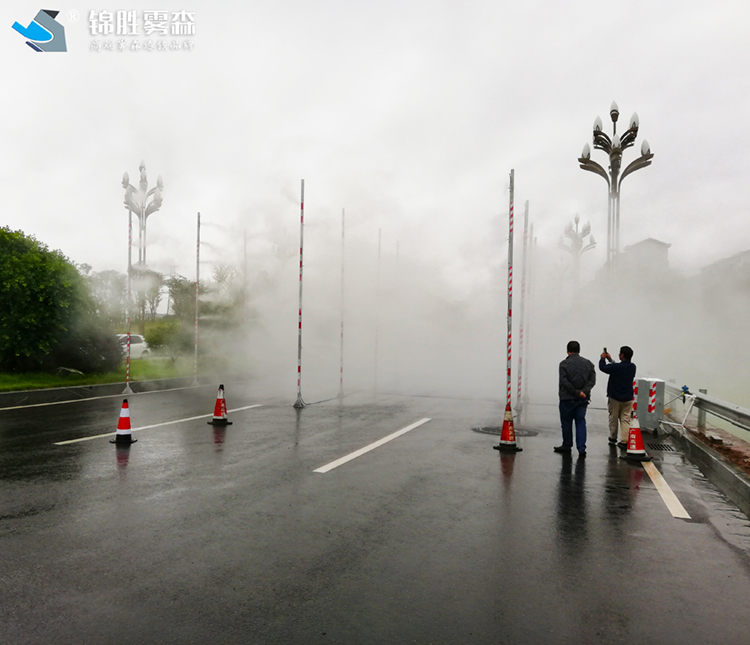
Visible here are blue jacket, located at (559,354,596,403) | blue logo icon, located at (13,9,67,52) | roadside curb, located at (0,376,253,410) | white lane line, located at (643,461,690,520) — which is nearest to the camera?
white lane line, located at (643,461,690,520)

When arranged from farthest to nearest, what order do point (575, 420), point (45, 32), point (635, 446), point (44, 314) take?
point (44, 314) < point (45, 32) < point (575, 420) < point (635, 446)

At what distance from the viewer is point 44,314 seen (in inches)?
672

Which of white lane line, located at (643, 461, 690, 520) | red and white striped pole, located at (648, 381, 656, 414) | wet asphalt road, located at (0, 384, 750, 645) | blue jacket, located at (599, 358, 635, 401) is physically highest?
blue jacket, located at (599, 358, 635, 401)

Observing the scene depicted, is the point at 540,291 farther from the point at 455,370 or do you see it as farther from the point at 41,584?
the point at 41,584

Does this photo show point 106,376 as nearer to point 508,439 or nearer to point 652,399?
point 508,439

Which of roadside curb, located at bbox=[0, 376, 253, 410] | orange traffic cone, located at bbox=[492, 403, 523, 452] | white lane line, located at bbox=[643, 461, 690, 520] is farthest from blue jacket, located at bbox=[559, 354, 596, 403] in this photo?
roadside curb, located at bbox=[0, 376, 253, 410]

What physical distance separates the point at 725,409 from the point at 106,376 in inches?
686

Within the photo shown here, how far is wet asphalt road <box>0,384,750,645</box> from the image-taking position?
347cm

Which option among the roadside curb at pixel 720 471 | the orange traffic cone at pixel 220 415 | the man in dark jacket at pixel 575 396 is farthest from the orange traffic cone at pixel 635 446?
the orange traffic cone at pixel 220 415

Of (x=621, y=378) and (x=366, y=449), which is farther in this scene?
(x=621, y=378)

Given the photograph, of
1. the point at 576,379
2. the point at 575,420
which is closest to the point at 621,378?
the point at 576,379

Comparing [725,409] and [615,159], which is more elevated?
[615,159]

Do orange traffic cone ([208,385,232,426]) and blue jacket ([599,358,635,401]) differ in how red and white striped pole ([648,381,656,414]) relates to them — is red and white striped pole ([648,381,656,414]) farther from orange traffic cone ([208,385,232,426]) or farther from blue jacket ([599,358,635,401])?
orange traffic cone ([208,385,232,426])

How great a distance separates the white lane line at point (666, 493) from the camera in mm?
6078
